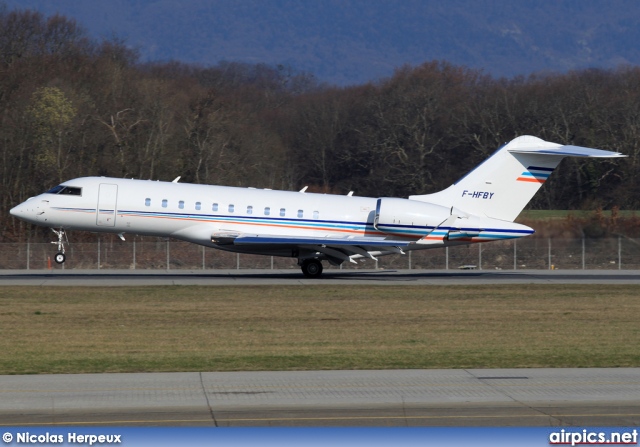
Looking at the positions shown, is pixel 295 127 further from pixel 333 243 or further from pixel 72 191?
pixel 333 243

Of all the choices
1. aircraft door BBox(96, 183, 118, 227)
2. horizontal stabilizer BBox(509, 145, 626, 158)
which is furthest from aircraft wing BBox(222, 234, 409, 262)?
horizontal stabilizer BBox(509, 145, 626, 158)

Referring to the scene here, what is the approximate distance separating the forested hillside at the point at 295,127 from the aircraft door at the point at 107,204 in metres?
15.3

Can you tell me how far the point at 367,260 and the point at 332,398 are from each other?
31826 millimetres

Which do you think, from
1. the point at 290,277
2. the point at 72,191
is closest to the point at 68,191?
the point at 72,191

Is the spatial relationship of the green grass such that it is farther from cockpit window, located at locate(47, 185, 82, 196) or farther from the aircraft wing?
cockpit window, located at locate(47, 185, 82, 196)

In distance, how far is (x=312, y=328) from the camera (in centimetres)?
2134

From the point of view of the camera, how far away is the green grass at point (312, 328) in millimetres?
16656

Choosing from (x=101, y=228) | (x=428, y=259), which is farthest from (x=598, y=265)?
(x=101, y=228)

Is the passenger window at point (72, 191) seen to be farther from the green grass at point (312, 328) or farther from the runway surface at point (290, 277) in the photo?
the green grass at point (312, 328)

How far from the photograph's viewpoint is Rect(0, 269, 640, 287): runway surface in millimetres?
32812

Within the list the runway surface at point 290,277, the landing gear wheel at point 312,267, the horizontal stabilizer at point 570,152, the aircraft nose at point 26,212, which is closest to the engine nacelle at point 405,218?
the runway surface at point 290,277

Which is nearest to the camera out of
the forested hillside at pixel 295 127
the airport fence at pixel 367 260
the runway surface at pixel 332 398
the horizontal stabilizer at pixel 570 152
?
the runway surface at pixel 332 398

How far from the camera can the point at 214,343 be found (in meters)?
18.9

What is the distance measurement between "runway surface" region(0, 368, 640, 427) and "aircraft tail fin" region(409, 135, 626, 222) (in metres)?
19.7
